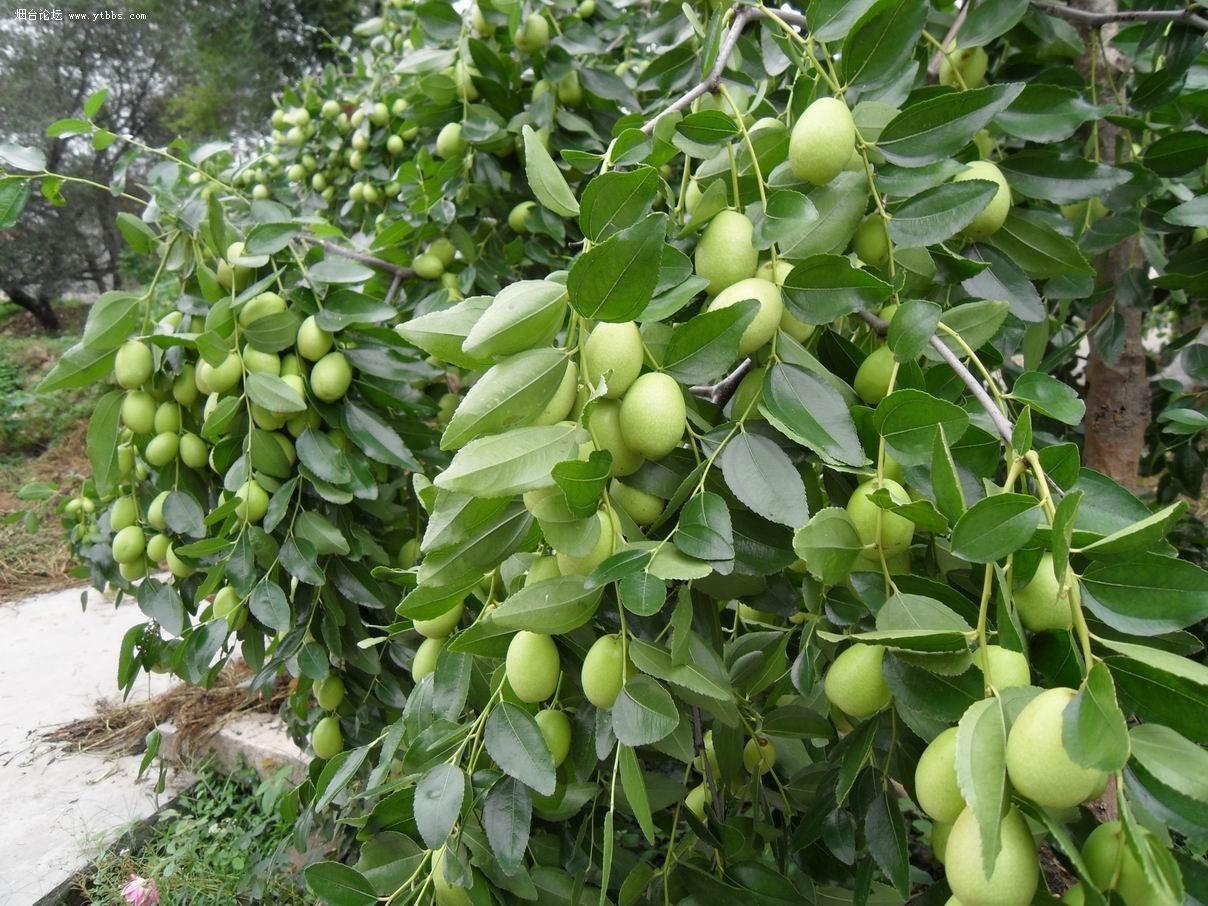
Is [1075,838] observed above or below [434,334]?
below

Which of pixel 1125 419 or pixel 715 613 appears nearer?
pixel 715 613

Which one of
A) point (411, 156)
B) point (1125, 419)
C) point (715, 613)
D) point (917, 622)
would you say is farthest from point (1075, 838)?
point (411, 156)

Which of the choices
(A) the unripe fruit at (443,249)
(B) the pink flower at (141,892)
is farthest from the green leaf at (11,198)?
(B) the pink flower at (141,892)

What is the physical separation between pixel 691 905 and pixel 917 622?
338 mm

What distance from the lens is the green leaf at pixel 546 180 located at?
→ 1.51ft

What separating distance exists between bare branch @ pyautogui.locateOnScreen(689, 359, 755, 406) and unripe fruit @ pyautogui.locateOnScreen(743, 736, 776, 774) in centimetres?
31

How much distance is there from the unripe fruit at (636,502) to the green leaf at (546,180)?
0.17m

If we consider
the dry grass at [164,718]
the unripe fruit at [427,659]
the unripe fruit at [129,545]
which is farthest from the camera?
the dry grass at [164,718]

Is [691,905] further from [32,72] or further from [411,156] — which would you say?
[32,72]

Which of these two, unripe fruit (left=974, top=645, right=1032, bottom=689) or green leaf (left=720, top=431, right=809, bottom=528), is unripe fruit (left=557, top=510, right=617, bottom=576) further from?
unripe fruit (left=974, top=645, right=1032, bottom=689)

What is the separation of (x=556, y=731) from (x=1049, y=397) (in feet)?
1.30

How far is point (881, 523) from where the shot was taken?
17.1 inches

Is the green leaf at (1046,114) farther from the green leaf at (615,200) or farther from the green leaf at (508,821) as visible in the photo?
the green leaf at (508,821)

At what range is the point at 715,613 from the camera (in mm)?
556
